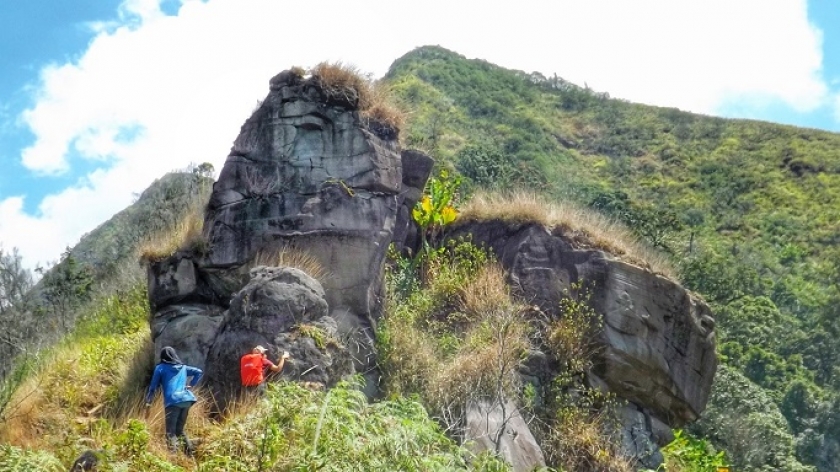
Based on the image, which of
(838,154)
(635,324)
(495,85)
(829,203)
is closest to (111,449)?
(635,324)

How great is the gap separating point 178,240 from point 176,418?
493cm

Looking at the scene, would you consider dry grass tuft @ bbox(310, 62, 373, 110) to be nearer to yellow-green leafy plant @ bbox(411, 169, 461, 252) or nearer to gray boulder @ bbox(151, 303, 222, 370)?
yellow-green leafy plant @ bbox(411, 169, 461, 252)

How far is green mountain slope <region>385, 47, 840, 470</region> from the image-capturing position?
33719 mm

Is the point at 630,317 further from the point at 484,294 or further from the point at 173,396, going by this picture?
the point at 173,396

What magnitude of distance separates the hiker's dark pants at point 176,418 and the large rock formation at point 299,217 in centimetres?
258

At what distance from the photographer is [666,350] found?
1416 cm

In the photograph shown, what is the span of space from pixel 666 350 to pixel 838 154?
4774cm

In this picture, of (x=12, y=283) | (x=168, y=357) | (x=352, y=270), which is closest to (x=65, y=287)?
(x=12, y=283)

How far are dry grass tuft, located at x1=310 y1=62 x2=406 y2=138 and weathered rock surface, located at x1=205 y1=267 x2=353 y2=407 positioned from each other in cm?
316

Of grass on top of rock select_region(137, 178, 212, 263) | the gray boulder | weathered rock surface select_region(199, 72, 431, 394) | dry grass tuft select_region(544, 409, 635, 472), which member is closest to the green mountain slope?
weathered rock surface select_region(199, 72, 431, 394)

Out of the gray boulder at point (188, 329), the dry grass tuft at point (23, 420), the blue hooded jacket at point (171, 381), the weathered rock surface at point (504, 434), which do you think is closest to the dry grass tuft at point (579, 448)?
the weathered rock surface at point (504, 434)

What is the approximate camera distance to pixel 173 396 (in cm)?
918

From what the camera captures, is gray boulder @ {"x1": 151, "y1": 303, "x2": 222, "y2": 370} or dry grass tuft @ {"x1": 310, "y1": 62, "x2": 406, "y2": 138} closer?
gray boulder @ {"x1": 151, "y1": 303, "x2": 222, "y2": 370}

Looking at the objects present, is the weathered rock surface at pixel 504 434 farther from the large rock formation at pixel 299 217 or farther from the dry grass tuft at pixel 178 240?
the dry grass tuft at pixel 178 240
